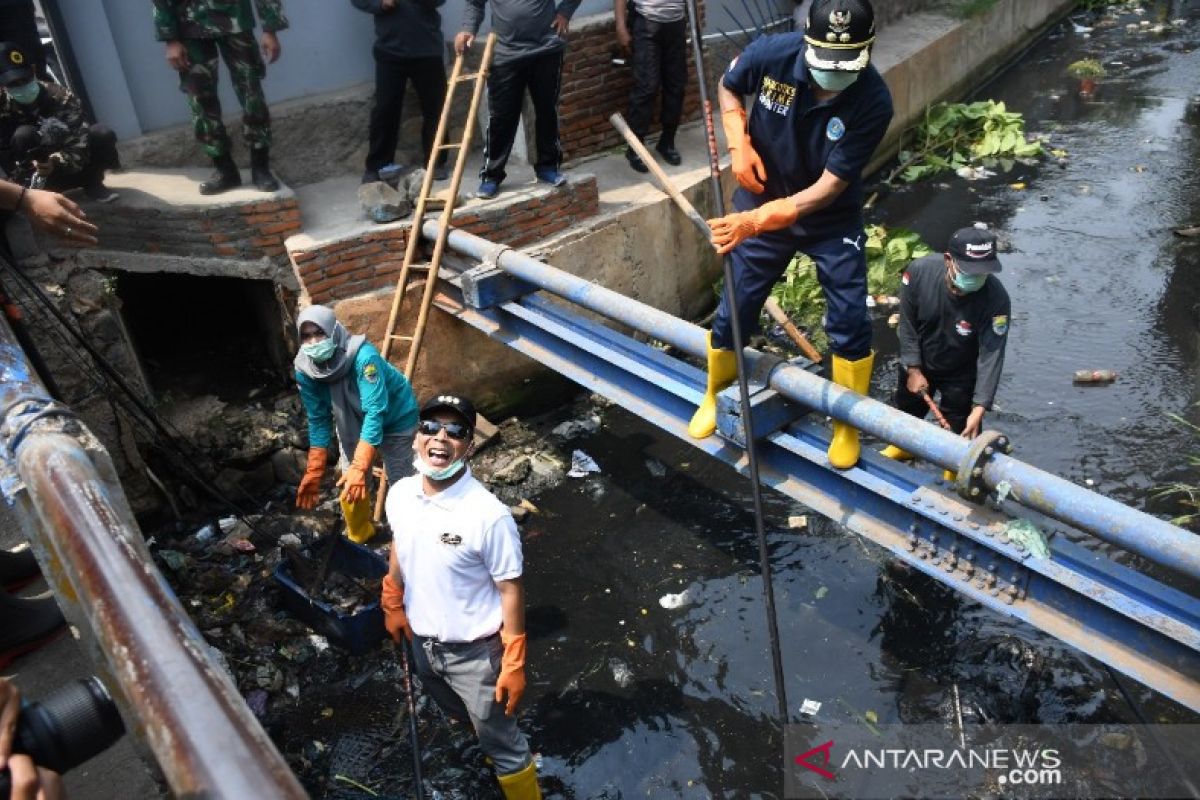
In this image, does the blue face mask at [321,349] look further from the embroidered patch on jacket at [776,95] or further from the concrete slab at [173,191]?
the embroidered patch on jacket at [776,95]

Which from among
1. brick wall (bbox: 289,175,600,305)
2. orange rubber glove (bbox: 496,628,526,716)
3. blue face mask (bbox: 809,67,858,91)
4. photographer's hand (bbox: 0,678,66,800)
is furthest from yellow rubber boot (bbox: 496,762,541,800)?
brick wall (bbox: 289,175,600,305)

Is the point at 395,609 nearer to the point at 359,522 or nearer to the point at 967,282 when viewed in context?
the point at 359,522

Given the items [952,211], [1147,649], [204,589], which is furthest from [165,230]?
[952,211]

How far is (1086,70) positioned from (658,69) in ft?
27.2

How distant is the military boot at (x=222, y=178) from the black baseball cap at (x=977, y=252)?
179 inches

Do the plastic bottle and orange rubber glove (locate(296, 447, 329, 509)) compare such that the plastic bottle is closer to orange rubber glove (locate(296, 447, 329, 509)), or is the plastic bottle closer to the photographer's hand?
orange rubber glove (locate(296, 447, 329, 509))

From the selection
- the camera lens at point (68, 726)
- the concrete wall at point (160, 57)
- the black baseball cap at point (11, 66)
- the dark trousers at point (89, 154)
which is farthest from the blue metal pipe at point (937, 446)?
the black baseball cap at point (11, 66)

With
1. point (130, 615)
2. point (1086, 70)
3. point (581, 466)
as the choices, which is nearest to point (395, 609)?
point (130, 615)

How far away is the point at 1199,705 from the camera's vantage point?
2951 mm

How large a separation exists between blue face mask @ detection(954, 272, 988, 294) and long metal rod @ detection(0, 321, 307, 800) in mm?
3651

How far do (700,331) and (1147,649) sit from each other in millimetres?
2244

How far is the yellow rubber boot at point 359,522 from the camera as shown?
4.98 metres

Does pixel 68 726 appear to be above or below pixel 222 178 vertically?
above

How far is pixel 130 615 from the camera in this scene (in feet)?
5.40
